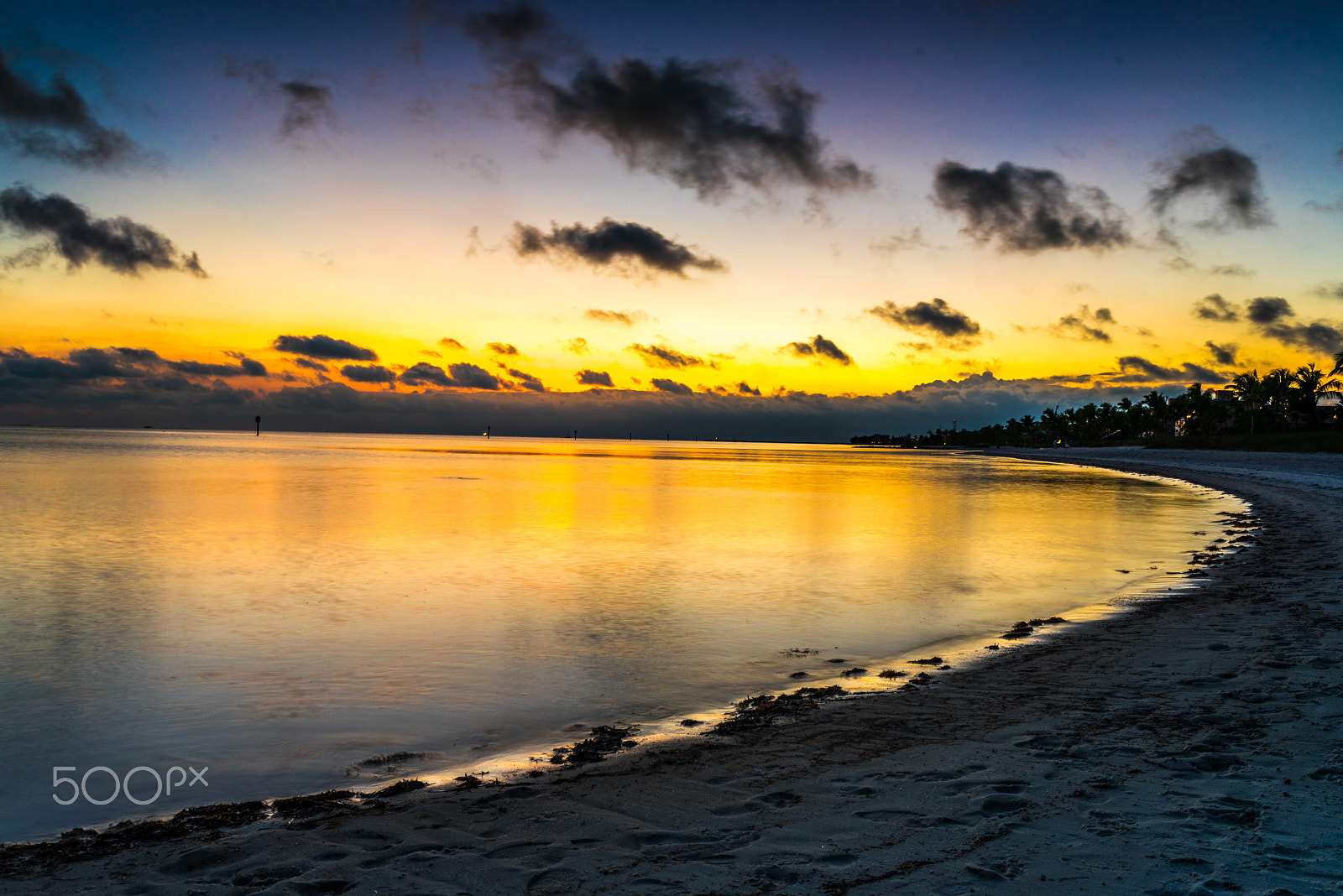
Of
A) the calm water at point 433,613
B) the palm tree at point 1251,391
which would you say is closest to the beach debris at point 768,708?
the calm water at point 433,613

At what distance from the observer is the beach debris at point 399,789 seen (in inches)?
241

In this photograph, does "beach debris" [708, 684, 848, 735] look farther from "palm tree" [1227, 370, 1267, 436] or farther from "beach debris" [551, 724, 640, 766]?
"palm tree" [1227, 370, 1267, 436]

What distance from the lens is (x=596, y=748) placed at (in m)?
7.21

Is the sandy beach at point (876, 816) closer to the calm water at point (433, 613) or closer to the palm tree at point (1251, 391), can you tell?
the calm water at point (433, 613)

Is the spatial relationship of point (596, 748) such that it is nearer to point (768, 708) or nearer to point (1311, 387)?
point (768, 708)

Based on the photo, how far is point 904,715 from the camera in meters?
7.68

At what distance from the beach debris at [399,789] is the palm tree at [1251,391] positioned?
129 m

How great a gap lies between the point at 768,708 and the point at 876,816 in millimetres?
3117

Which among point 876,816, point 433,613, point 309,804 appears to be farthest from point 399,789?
point 433,613

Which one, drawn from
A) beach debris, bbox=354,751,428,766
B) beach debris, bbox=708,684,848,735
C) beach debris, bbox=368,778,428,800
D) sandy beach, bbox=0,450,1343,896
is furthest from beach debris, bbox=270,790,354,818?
beach debris, bbox=708,684,848,735

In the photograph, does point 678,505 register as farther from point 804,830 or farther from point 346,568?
point 804,830

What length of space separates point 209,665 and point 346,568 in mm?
8824

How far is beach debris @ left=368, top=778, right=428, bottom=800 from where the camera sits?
20.1 feet

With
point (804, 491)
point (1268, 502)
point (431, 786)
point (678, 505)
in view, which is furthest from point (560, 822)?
point (804, 491)
